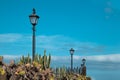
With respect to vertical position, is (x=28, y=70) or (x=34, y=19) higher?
(x=34, y=19)

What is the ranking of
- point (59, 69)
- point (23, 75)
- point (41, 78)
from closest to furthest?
1. point (23, 75)
2. point (41, 78)
3. point (59, 69)

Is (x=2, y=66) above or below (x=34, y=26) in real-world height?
below

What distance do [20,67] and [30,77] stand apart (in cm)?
56

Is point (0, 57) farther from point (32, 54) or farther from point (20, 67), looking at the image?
point (32, 54)

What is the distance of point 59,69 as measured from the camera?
25656 millimetres

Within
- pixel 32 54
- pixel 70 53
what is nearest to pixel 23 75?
pixel 32 54

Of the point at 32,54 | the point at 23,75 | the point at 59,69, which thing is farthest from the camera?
the point at 59,69

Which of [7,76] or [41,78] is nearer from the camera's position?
[7,76]

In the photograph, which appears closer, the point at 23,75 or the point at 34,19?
the point at 23,75

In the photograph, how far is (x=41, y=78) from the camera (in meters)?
16.4

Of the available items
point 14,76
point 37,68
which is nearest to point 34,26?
point 37,68

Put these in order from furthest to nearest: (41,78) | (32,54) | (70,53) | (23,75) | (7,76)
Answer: (70,53)
(32,54)
(41,78)
(23,75)
(7,76)

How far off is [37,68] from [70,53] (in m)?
26.8

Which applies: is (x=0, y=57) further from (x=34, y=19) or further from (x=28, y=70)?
(x=34, y=19)
